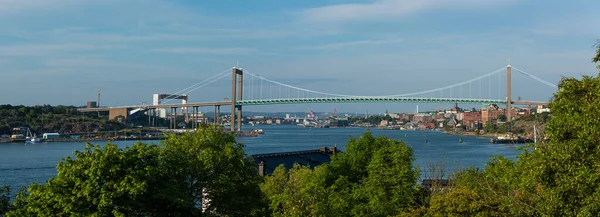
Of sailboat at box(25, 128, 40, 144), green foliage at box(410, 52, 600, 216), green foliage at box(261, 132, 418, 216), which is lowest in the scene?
sailboat at box(25, 128, 40, 144)

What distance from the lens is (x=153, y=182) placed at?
8469mm

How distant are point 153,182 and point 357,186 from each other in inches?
172

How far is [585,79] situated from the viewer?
23.5 ft

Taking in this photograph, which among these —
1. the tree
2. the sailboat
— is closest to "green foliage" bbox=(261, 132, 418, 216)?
the tree

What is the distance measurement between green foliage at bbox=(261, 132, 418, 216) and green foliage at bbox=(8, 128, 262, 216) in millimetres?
891

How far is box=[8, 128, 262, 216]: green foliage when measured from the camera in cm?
786

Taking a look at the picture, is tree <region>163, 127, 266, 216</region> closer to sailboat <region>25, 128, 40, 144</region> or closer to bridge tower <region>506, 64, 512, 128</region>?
sailboat <region>25, 128, 40, 144</region>

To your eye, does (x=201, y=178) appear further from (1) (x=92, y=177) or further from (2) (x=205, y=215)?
(1) (x=92, y=177)

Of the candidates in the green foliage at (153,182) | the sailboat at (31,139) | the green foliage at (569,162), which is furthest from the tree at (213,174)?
the sailboat at (31,139)

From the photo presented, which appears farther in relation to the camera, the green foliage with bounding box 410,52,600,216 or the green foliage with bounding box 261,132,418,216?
the green foliage with bounding box 261,132,418,216

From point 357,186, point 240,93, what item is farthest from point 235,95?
point 357,186

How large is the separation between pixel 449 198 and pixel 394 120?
127291 millimetres

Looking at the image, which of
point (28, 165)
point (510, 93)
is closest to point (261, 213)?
point (28, 165)

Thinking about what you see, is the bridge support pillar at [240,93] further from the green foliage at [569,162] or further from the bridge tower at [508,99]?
the green foliage at [569,162]
